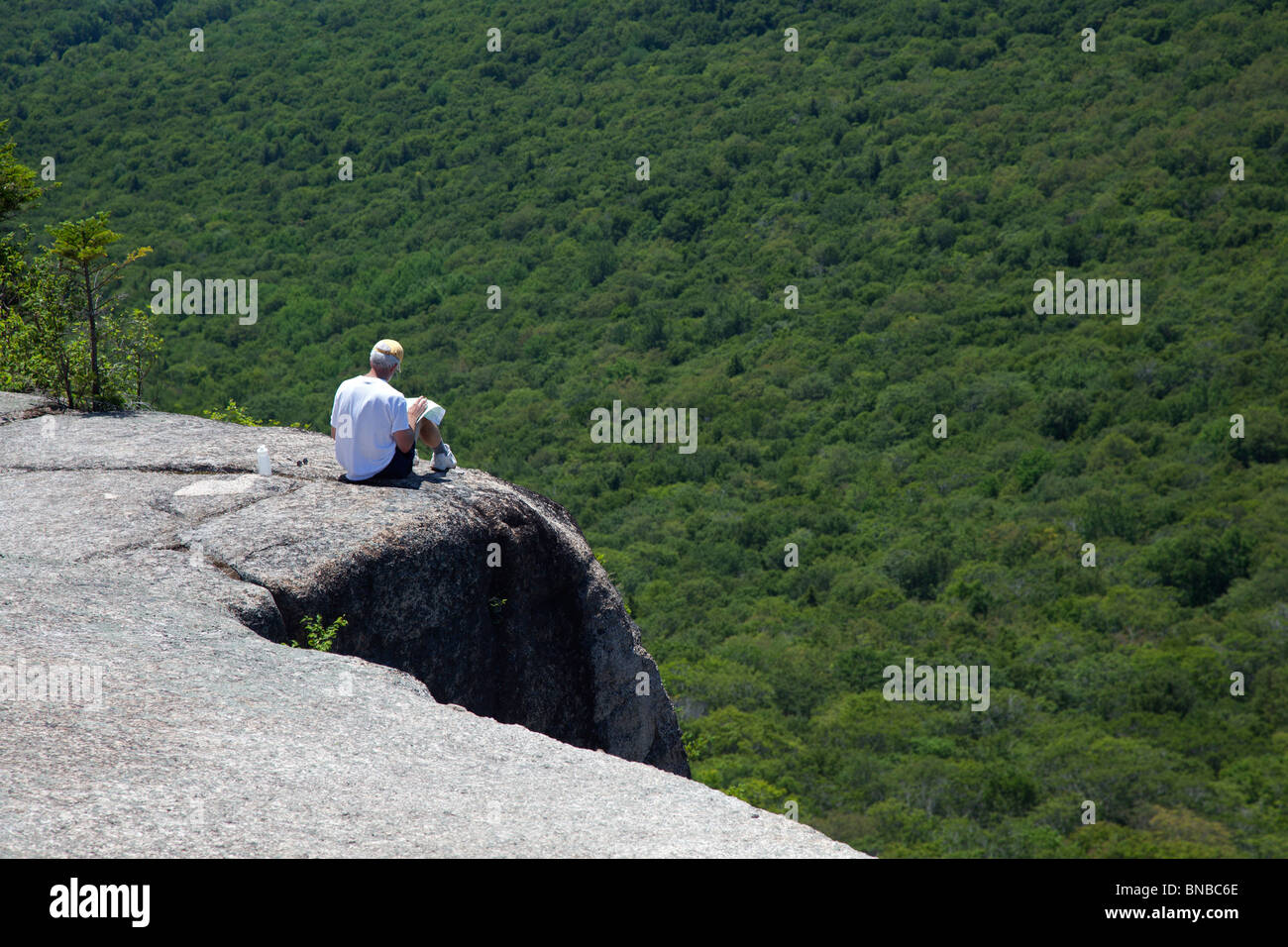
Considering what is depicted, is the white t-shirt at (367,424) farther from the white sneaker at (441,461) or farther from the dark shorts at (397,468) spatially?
the white sneaker at (441,461)

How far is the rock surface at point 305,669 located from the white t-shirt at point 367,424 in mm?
194

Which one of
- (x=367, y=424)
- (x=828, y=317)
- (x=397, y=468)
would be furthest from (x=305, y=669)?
(x=828, y=317)

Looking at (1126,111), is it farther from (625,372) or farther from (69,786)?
(69,786)

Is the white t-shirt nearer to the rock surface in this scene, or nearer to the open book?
the rock surface

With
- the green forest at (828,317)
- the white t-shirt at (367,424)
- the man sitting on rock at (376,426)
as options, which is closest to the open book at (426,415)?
the man sitting on rock at (376,426)

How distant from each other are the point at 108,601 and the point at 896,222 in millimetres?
71109

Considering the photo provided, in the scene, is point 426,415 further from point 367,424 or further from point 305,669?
point 305,669

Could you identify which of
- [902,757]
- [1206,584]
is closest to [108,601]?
[902,757]

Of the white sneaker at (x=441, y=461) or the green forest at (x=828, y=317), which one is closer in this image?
the white sneaker at (x=441, y=461)

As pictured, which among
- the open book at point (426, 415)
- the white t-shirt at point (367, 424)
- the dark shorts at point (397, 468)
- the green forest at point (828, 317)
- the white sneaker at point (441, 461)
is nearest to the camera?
the white t-shirt at point (367, 424)

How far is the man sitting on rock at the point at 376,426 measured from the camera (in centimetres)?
744

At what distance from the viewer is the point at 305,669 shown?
18.5ft

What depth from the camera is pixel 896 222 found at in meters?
73.4
